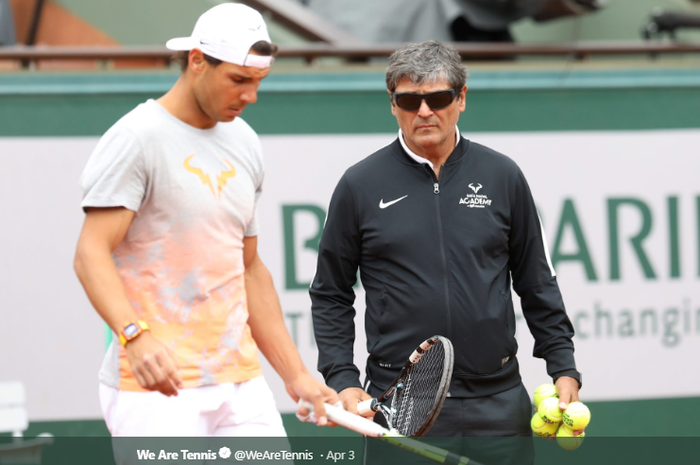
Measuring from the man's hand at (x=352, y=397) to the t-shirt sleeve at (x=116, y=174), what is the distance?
33.7 inches

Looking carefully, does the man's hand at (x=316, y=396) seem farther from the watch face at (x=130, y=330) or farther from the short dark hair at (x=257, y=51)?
the short dark hair at (x=257, y=51)

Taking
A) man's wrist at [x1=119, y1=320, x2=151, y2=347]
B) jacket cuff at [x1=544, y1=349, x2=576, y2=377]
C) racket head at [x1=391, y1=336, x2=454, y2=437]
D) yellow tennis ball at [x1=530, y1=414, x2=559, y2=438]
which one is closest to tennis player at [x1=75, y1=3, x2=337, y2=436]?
man's wrist at [x1=119, y1=320, x2=151, y2=347]

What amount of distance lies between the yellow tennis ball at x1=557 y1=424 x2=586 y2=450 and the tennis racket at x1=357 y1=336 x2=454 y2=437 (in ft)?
1.50

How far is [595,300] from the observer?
4.68 meters

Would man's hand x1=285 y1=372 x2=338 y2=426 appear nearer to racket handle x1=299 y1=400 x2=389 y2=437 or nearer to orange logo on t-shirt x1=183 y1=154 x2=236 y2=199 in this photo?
racket handle x1=299 y1=400 x2=389 y2=437

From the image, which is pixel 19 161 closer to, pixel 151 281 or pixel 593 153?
pixel 151 281

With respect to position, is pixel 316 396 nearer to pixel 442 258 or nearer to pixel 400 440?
pixel 400 440

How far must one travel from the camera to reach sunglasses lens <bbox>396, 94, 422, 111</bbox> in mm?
2793

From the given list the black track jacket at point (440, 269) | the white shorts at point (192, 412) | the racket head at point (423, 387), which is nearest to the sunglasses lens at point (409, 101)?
the black track jacket at point (440, 269)

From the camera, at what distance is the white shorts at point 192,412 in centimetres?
268

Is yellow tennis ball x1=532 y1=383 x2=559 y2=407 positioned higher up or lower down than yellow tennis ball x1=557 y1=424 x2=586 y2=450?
higher up

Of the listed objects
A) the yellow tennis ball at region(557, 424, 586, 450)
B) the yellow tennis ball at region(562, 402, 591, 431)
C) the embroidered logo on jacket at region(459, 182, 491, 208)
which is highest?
the embroidered logo on jacket at region(459, 182, 491, 208)

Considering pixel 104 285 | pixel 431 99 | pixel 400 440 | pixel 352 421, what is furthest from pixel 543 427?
pixel 104 285

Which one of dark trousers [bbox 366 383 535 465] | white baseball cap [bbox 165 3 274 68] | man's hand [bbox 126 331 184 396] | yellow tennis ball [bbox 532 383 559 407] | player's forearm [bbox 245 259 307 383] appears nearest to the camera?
man's hand [bbox 126 331 184 396]
